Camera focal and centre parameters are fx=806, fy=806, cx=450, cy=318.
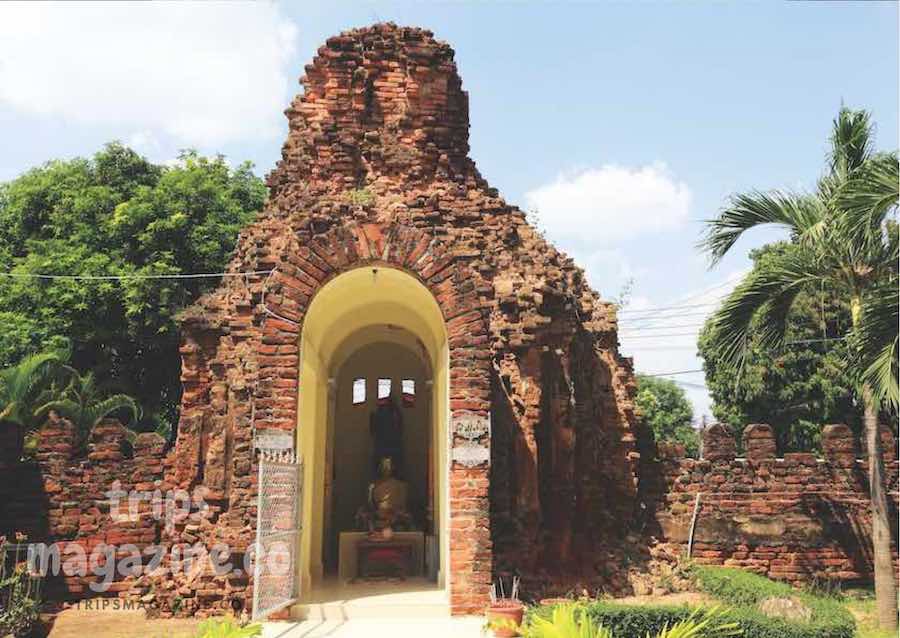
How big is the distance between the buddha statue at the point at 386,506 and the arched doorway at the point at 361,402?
0.44m

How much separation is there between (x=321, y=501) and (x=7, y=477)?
5.51 m

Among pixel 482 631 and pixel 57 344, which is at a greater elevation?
pixel 57 344

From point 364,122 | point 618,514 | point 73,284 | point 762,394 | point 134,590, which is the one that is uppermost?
point 364,122

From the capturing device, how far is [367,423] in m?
15.4

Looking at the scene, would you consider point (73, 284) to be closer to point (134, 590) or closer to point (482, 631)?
point (134, 590)

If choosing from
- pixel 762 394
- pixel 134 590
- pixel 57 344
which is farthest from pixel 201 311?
pixel 762 394

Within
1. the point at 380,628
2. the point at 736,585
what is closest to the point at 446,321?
the point at 380,628

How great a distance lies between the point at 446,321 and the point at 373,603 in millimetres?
3260

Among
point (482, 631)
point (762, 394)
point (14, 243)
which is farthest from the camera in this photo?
point (762, 394)

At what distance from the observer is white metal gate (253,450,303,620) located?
8.05m

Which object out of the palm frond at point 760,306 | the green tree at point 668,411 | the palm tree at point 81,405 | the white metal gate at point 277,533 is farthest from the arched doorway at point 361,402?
the green tree at point 668,411

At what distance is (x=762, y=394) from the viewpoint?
23172 mm

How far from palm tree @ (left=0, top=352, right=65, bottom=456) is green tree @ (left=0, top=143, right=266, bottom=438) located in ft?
10.6

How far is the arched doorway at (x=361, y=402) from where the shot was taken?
9555 mm
